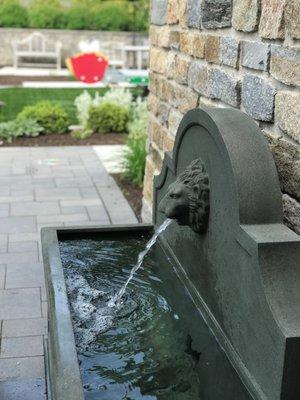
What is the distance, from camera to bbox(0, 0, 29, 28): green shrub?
843 inches

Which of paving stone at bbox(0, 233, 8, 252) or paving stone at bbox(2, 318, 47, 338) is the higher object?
paving stone at bbox(2, 318, 47, 338)

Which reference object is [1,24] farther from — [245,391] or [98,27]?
[245,391]

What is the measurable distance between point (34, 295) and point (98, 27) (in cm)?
1886

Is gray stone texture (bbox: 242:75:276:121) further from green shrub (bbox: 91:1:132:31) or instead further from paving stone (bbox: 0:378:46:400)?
green shrub (bbox: 91:1:132:31)

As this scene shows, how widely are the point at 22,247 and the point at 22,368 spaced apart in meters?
1.92

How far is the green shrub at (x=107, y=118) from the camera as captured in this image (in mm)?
9578

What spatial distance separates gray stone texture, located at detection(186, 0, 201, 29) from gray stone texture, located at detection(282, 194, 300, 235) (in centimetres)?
148

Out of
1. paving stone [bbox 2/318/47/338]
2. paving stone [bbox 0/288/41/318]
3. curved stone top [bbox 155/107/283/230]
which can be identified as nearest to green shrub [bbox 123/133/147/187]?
paving stone [bbox 0/288/41/318]

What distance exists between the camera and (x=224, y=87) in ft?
9.93

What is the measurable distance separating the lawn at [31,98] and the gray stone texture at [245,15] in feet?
26.0

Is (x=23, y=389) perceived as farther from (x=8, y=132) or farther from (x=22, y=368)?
(x=8, y=132)

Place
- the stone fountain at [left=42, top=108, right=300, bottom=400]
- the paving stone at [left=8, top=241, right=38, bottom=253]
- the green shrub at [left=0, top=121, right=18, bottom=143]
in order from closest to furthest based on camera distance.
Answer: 1. the stone fountain at [left=42, top=108, right=300, bottom=400]
2. the paving stone at [left=8, top=241, right=38, bottom=253]
3. the green shrub at [left=0, top=121, right=18, bottom=143]

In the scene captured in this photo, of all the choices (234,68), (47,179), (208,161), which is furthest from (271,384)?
(47,179)

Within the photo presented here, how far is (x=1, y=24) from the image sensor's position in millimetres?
21453
